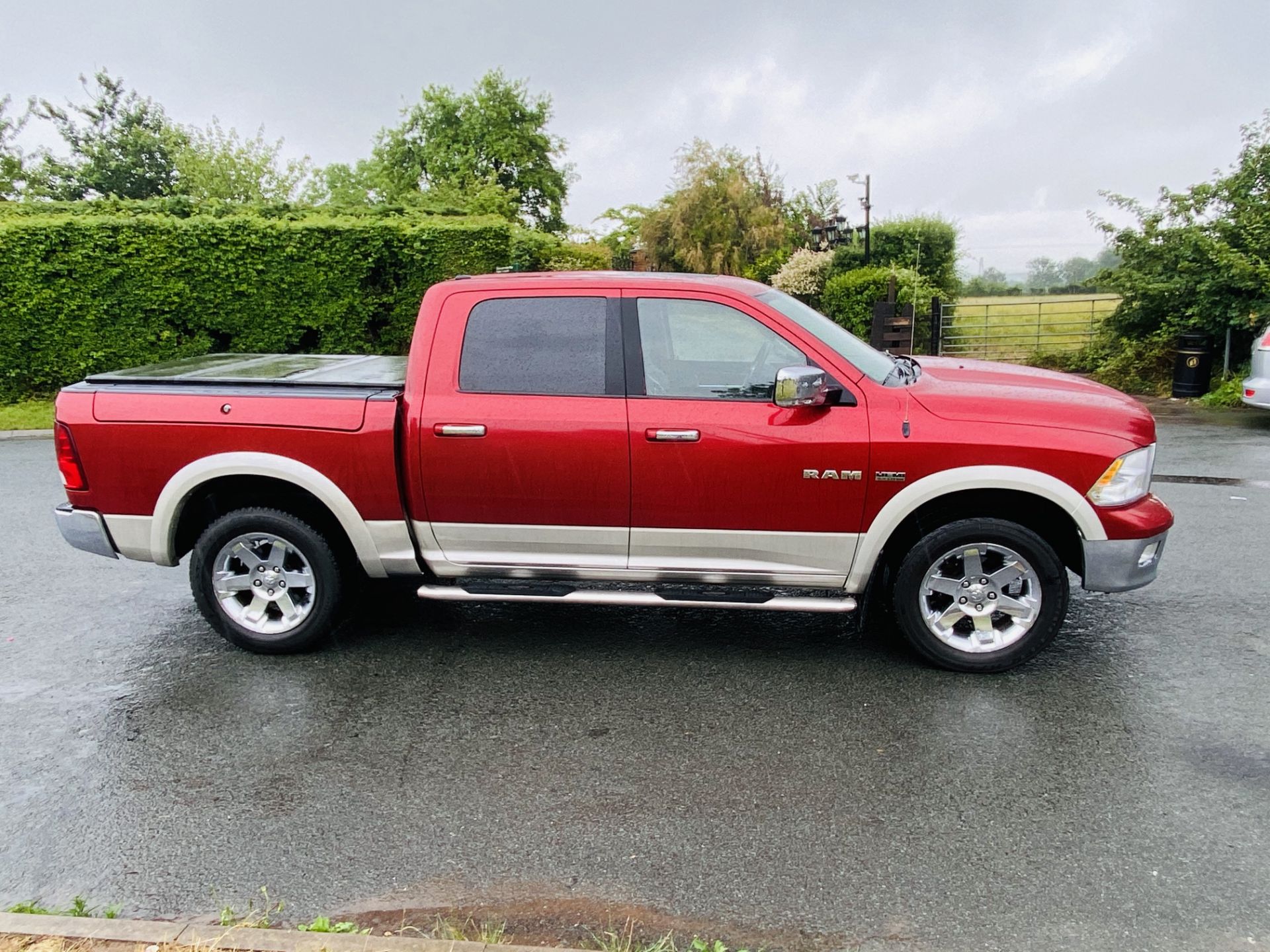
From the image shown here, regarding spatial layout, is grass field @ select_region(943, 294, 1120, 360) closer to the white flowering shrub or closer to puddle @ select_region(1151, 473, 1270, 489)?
the white flowering shrub

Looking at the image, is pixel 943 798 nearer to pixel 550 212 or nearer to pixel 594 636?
pixel 594 636

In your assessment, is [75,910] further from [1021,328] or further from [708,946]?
[1021,328]

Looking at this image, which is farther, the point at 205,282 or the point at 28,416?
the point at 205,282

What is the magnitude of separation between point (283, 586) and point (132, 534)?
2.65ft

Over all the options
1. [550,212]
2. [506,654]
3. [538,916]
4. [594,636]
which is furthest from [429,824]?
[550,212]

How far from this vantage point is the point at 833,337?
4.65 metres

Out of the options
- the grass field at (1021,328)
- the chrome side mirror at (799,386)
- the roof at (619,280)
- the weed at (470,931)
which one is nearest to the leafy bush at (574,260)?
the grass field at (1021,328)

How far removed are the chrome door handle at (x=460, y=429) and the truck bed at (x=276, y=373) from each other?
37 cm

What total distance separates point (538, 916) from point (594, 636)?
90.3 inches

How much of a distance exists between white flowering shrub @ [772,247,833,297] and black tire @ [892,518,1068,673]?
1901 cm

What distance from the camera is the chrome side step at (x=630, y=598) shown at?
14.1ft

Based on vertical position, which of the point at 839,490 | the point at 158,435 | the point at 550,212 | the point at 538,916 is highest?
the point at 550,212

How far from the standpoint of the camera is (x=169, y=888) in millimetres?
2973

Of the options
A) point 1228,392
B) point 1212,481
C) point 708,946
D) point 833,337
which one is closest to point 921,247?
point 1228,392
